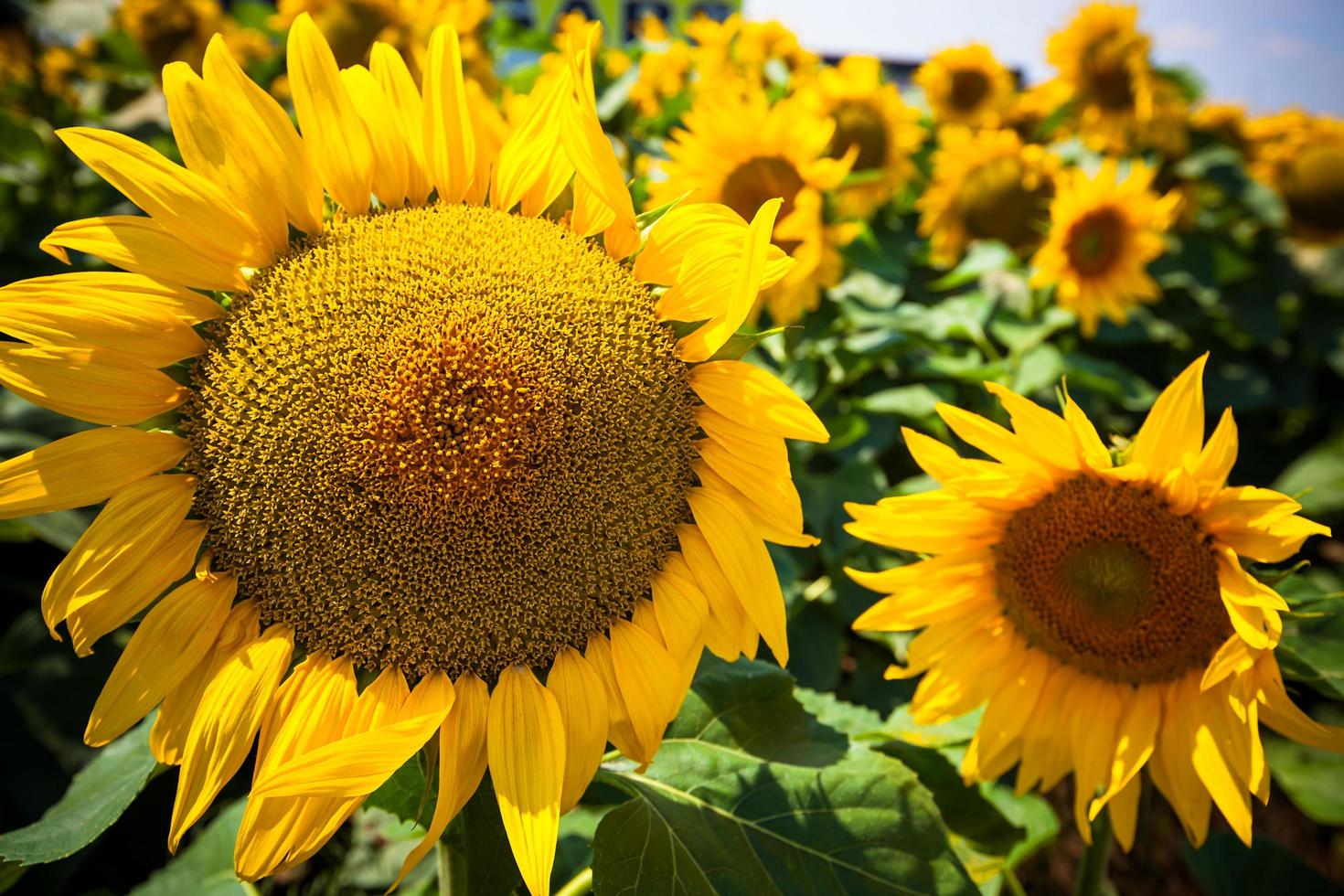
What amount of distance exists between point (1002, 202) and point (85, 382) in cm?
282

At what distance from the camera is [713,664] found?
1294mm

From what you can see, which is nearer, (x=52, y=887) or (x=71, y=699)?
(x=52, y=887)

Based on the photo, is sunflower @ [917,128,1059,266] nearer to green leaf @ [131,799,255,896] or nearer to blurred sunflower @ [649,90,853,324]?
blurred sunflower @ [649,90,853,324]

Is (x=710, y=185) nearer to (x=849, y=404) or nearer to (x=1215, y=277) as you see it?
(x=849, y=404)

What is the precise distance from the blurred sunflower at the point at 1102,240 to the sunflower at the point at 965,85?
114 centimetres

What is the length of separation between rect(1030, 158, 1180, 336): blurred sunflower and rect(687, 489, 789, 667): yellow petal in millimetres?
2138

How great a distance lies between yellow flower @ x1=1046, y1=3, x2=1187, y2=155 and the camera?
12.5 feet

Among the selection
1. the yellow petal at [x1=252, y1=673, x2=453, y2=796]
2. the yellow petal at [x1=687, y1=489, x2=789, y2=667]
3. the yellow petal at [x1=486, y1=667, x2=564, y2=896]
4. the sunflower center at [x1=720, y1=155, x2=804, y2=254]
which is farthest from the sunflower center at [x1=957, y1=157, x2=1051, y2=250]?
the yellow petal at [x1=252, y1=673, x2=453, y2=796]

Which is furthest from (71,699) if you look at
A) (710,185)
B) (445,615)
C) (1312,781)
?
(1312,781)

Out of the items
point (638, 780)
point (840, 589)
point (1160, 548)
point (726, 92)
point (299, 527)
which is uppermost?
point (726, 92)

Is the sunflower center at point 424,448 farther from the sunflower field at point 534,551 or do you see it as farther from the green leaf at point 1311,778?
the green leaf at point 1311,778

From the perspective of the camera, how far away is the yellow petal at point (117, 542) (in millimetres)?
904

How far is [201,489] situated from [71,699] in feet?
5.17

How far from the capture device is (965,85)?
390 centimetres
